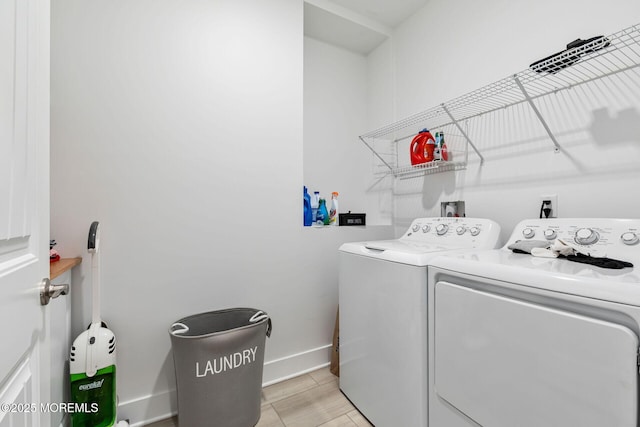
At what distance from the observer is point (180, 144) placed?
5.26 feet

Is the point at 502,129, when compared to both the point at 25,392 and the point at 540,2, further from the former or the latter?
the point at 25,392

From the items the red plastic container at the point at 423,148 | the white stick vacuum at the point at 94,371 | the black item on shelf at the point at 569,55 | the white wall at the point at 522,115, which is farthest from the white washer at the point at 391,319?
the white stick vacuum at the point at 94,371

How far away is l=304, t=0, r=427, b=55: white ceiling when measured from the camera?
212cm

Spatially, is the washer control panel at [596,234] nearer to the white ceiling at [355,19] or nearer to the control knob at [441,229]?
the control knob at [441,229]

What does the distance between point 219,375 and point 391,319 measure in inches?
33.9

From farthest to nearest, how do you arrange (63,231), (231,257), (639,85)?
1. (231,257)
2. (63,231)
3. (639,85)

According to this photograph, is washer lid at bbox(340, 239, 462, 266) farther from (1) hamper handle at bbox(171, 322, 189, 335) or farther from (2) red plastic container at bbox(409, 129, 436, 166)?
(1) hamper handle at bbox(171, 322, 189, 335)

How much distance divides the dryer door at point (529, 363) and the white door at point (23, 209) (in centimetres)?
121

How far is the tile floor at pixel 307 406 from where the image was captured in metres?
1.51

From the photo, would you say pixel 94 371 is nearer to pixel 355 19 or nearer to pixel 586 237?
pixel 586 237

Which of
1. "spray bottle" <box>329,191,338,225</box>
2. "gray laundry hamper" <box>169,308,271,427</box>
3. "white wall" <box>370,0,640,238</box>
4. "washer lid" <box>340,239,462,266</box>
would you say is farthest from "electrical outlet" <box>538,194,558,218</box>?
"gray laundry hamper" <box>169,308,271,427</box>

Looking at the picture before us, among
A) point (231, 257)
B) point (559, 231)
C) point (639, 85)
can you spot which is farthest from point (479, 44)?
point (231, 257)

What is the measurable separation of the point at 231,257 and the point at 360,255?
792mm

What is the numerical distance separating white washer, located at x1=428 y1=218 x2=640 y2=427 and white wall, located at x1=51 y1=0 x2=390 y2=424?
1.05 m
